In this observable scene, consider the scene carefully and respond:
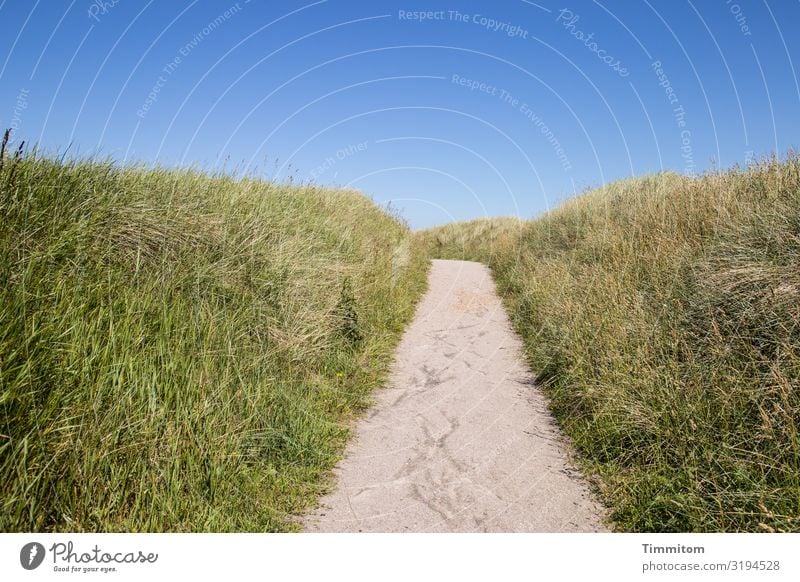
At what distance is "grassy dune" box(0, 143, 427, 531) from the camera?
2.82m

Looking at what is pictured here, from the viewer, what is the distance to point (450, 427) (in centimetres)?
493

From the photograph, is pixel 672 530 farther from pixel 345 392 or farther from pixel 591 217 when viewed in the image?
pixel 591 217

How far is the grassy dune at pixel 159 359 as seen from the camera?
9.26 feet

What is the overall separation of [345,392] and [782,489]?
3766 millimetres

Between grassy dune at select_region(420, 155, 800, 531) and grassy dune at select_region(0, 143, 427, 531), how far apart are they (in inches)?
92.5
